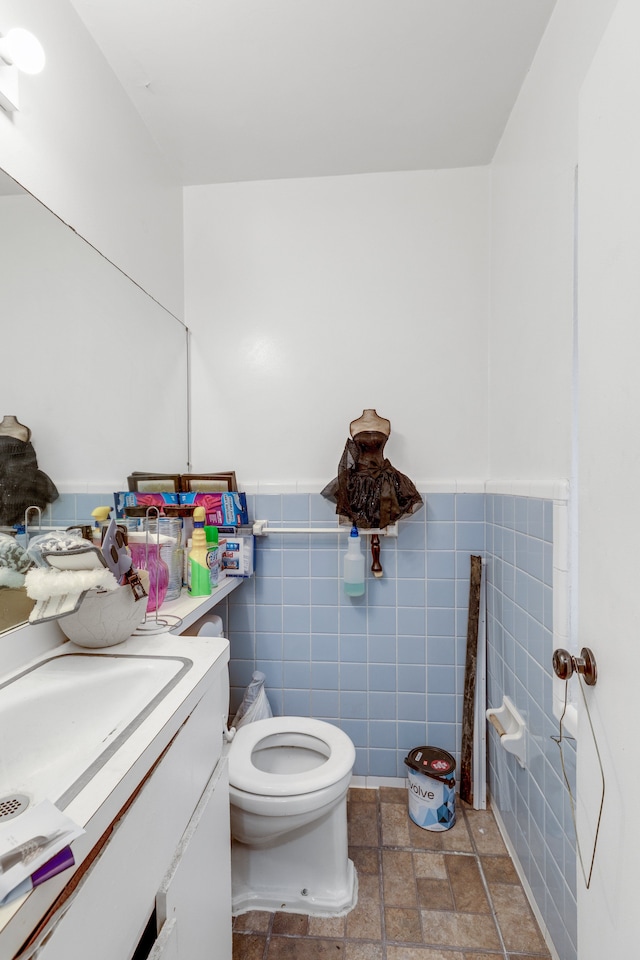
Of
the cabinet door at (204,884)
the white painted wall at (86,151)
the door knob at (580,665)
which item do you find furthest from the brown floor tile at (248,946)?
the white painted wall at (86,151)

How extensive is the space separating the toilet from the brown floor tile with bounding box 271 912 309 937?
0.01m

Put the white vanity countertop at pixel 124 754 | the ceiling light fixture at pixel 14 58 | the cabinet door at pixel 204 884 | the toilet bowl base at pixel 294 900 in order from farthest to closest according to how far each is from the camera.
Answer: the toilet bowl base at pixel 294 900, the ceiling light fixture at pixel 14 58, the cabinet door at pixel 204 884, the white vanity countertop at pixel 124 754

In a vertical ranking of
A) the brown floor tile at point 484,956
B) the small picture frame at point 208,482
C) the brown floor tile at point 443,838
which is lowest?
the brown floor tile at point 443,838

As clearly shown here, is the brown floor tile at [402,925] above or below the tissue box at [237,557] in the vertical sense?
below

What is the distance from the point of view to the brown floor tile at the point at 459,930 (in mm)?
1166

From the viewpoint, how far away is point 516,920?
48.2 inches

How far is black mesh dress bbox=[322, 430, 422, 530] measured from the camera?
163 centimetres

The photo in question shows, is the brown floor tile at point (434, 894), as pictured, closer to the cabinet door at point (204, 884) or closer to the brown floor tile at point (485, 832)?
the brown floor tile at point (485, 832)

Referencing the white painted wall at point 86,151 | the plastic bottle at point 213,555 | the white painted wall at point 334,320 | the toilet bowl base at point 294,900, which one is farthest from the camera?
the white painted wall at point 334,320

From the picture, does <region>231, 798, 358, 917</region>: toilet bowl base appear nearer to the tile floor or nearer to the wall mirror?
the tile floor

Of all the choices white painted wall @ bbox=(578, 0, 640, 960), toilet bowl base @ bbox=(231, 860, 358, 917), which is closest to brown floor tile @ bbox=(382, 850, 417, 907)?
toilet bowl base @ bbox=(231, 860, 358, 917)

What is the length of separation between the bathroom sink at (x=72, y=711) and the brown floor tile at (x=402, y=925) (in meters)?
1.00

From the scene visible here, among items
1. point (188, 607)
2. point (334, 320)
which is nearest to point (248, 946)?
point (188, 607)

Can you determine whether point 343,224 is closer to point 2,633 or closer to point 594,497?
point 594,497
